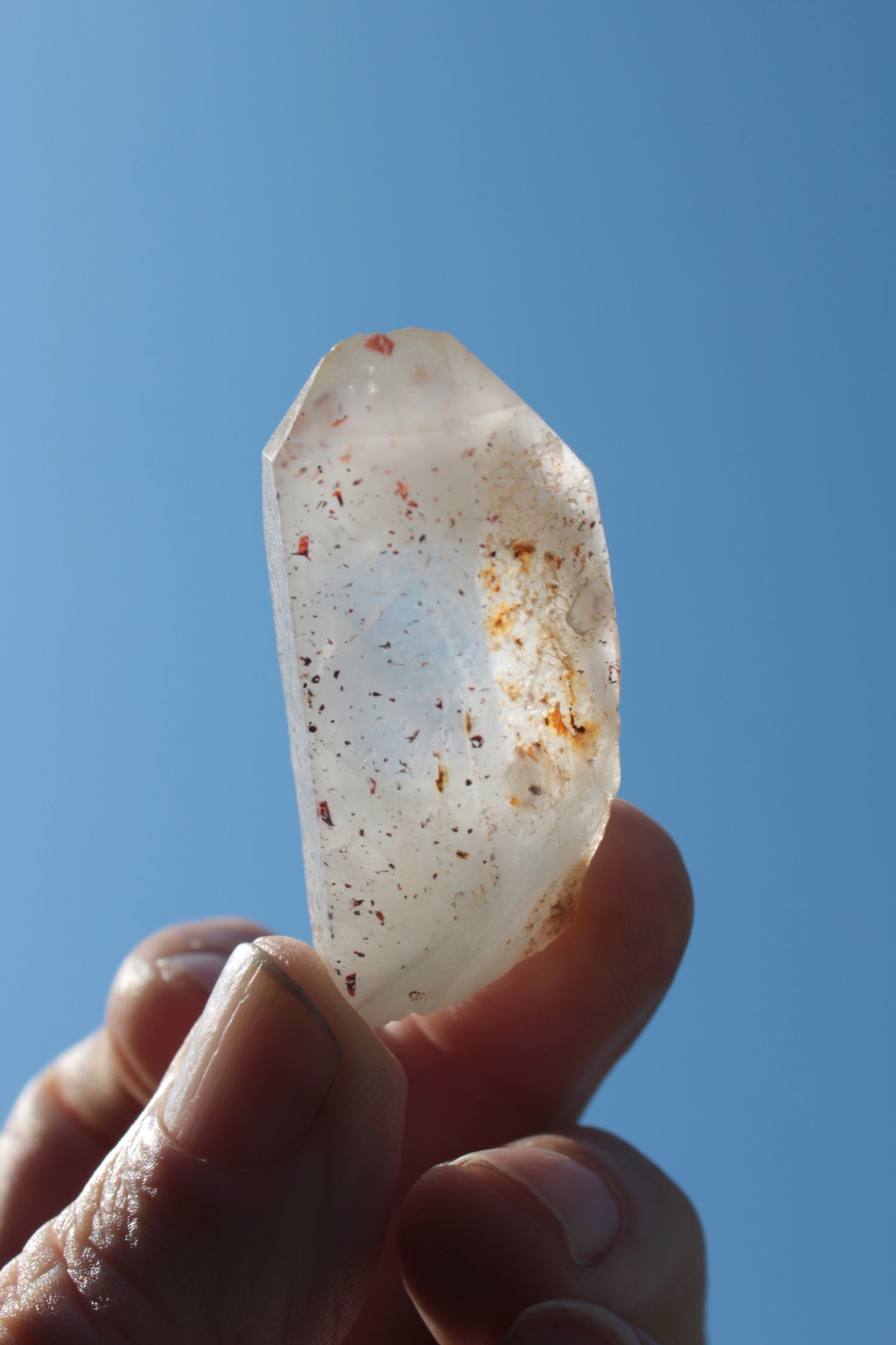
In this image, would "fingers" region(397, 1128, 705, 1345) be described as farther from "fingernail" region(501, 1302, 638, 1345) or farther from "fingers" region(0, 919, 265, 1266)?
"fingers" region(0, 919, 265, 1266)

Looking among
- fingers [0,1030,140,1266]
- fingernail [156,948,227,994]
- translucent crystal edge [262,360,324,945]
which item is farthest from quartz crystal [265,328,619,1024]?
fingers [0,1030,140,1266]

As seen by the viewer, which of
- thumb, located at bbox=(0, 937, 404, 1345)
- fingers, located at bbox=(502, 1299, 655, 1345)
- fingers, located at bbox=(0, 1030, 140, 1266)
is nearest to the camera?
thumb, located at bbox=(0, 937, 404, 1345)

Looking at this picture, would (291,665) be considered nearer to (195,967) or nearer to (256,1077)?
(256,1077)

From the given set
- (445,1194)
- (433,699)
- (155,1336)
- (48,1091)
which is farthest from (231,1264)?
(48,1091)

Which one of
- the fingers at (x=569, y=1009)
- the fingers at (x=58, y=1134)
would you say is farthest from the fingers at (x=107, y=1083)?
the fingers at (x=569, y=1009)

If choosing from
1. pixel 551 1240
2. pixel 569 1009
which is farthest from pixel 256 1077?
pixel 569 1009

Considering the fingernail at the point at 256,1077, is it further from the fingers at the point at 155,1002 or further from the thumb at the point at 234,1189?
the fingers at the point at 155,1002
